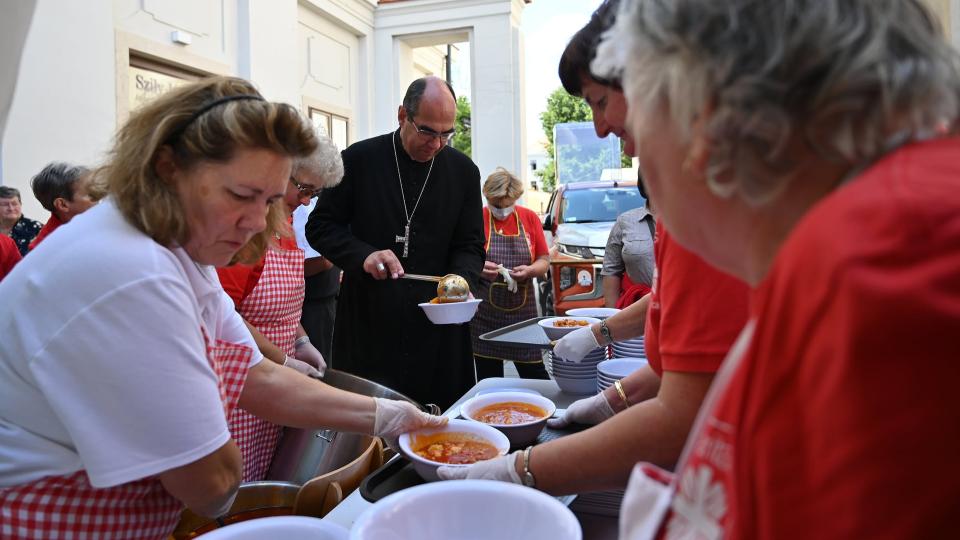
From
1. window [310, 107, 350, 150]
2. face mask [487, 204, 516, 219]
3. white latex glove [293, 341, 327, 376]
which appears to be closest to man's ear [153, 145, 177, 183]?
white latex glove [293, 341, 327, 376]

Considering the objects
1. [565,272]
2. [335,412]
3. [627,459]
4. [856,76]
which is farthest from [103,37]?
[856,76]

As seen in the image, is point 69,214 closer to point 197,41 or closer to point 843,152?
point 843,152

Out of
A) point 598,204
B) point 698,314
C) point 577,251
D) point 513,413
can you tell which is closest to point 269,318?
point 513,413

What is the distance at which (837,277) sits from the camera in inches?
17.2

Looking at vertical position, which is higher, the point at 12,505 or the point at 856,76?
the point at 856,76

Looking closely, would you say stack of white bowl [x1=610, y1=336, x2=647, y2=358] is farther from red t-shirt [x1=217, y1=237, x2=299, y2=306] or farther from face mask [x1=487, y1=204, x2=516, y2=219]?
face mask [x1=487, y1=204, x2=516, y2=219]

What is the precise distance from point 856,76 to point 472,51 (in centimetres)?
1399

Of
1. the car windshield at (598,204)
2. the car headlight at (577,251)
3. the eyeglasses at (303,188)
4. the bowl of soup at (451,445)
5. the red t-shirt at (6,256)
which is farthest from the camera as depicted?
the car windshield at (598,204)

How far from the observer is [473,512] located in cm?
117

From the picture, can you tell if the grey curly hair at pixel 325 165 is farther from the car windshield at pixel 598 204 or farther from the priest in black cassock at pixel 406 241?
the car windshield at pixel 598 204

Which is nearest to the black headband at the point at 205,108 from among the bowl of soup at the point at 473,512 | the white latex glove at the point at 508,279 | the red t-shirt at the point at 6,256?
the bowl of soup at the point at 473,512

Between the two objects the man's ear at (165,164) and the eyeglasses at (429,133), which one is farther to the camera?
the eyeglasses at (429,133)

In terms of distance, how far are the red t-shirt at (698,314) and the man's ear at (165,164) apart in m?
0.98

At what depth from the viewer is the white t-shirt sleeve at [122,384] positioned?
1.07 m
